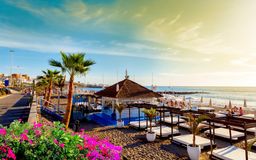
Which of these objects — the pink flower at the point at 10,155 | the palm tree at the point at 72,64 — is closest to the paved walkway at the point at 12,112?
the palm tree at the point at 72,64

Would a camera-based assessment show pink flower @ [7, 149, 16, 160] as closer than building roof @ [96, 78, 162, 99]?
Yes

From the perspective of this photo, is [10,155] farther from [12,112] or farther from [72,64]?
[12,112]

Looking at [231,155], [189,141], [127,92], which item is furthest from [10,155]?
[127,92]

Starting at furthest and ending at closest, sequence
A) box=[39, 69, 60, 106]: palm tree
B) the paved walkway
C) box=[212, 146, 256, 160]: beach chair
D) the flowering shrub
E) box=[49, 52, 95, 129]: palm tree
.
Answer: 1. box=[39, 69, 60, 106]: palm tree
2. the paved walkway
3. box=[49, 52, 95, 129]: palm tree
4. box=[212, 146, 256, 160]: beach chair
5. the flowering shrub

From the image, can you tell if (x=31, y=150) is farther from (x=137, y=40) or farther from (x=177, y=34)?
(x=137, y=40)

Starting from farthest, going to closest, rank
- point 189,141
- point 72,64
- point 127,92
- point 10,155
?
point 127,92 → point 72,64 → point 189,141 → point 10,155

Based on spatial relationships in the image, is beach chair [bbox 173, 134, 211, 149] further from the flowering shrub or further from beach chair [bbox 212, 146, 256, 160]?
the flowering shrub

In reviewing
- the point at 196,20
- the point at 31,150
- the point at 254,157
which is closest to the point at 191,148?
the point at 254,157

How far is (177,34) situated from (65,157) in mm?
15898

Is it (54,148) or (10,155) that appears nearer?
(10,155)

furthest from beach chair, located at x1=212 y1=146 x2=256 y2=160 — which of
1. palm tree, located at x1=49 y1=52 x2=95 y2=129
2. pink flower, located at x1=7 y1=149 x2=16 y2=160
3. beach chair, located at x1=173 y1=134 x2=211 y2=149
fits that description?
palm tree, located at x1=49 y1=52 x2=95 y2=129

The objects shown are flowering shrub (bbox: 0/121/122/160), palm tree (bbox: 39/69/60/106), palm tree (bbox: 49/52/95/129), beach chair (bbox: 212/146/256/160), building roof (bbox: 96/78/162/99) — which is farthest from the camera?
palm tree (bbox: 39/69/60/106)

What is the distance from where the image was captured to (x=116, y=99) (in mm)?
17547

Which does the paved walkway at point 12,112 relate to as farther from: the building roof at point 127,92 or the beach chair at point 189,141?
the beach chair at point 189,141
